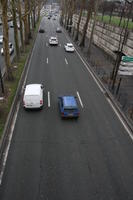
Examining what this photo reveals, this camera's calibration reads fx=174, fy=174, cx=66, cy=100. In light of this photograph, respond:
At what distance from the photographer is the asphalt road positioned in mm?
9570

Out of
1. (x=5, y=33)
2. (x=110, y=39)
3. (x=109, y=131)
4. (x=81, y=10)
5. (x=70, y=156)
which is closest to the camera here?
(x=70, y=156)

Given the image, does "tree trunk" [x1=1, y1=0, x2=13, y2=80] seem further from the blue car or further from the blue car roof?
the blue car

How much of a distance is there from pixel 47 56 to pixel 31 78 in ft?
38.9

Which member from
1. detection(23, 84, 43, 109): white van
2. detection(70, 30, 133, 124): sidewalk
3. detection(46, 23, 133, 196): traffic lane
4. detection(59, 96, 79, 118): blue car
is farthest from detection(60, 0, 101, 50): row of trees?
detection(59, 96, 79, 118): blue car

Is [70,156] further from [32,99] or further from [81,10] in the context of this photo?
[81,10]

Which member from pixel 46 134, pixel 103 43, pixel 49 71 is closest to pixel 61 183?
pixel 46 134

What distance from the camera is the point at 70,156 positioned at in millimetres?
11805

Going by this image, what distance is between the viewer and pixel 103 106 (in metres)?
18.1

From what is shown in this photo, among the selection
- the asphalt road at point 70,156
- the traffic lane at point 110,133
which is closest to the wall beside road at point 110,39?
the traffic lane at point 110,133

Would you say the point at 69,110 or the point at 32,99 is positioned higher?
the point at 32,99

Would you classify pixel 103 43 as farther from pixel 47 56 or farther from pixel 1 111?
pixel 1 111

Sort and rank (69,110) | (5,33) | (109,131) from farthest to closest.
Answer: (5,33)
(69,110)
(109,131)

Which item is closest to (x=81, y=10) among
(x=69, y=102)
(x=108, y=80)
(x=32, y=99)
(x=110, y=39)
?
(x=110, y=39)

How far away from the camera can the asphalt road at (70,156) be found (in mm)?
9570
